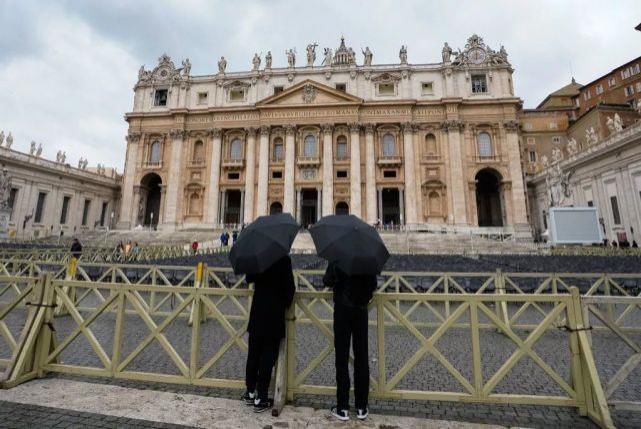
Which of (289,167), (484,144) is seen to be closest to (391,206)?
(484,144)

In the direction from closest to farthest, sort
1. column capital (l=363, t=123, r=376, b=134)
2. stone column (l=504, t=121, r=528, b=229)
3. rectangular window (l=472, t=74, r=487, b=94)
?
1. stone column (l=504, t=121, r=528, b=229)
2. column capital (l=363, t=123, r=376, b=134)
3. rectangular window (l=472, t=74, r=487, b=94)

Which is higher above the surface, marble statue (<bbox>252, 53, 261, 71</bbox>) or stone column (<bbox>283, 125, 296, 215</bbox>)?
marble statue (<bbox>252, 53, 261, 71</bbox>)

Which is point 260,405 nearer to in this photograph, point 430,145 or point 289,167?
point 289,167

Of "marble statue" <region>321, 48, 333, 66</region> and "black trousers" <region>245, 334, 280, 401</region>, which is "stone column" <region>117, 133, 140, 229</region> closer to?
"marble statue" <region>321, 48, 333, 66</region>

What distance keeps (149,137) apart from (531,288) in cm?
4082

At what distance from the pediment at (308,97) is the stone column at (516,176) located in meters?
16.2

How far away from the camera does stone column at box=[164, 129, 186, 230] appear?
34809 mm

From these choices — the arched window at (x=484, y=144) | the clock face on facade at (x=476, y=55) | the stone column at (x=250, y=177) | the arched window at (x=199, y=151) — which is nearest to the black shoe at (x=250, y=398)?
the stone column at (x=250, y=177)

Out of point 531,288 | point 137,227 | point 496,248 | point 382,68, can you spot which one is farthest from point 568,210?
point 137,227

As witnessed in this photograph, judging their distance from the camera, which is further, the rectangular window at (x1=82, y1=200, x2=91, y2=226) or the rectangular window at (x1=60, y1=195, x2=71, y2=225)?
the rectangular window at (x1=82, y1=200, x2=91, y2=226)

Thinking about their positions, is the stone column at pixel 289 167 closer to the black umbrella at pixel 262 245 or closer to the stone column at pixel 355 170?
the stone column at pixel 355 170

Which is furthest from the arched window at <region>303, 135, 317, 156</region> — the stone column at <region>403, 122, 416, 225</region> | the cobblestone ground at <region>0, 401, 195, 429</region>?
the cobblestone ground at <region>0, 401, 195, 429</region>

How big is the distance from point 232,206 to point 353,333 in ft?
122

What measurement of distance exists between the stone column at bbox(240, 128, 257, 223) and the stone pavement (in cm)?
3115
